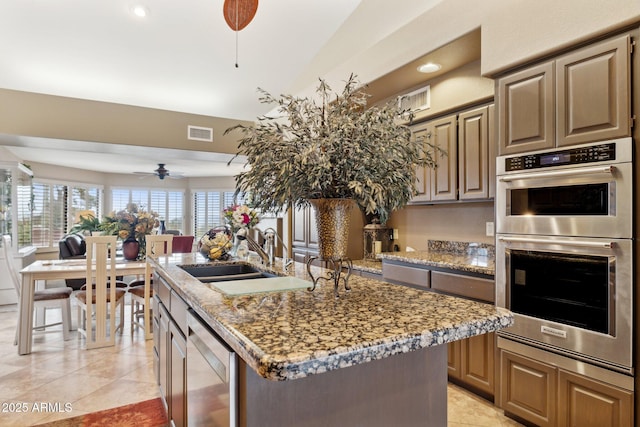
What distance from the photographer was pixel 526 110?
2.18 m

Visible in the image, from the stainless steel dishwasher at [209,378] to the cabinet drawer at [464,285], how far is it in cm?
190

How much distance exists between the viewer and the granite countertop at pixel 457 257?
2.58 m

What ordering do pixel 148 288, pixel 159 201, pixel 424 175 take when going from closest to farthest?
pixel 424 175, pixel 148 288, pixel 159 201

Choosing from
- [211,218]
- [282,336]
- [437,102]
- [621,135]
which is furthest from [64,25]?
[211,218]

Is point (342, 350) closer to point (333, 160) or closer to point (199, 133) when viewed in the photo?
point (333, 160)

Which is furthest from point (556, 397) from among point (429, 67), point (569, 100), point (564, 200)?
point (429, 67)

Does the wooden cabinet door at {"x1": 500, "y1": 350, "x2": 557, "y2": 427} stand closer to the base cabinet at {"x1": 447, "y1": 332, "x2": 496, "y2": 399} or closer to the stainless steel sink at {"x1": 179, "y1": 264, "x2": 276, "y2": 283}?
the base cabinet at {"x1": 447, "y1": 332, "x2": 496, "y2": 399}

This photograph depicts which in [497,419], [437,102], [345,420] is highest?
[437,102]

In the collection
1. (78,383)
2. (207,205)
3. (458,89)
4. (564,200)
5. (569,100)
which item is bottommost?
(78,383)

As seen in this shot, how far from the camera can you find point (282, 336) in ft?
→ 2.99

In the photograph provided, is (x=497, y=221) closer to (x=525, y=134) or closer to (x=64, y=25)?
(x=525, y=134)

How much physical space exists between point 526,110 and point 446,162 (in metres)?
0.98

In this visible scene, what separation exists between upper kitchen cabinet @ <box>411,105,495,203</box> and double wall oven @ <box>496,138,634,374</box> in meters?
0.52

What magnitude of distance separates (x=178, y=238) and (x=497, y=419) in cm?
544
